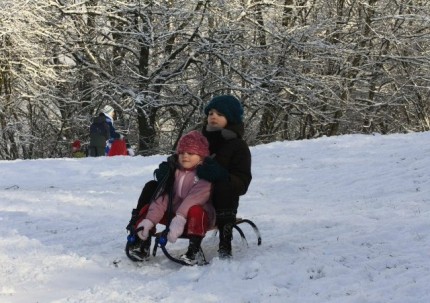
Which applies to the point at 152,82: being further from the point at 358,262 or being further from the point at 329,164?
the point at 358,262

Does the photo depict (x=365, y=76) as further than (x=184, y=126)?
Yes

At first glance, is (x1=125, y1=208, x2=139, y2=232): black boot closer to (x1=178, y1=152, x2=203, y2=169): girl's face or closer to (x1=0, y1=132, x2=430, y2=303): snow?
(x1=0, y1=132, x2=430, y2=303): snow

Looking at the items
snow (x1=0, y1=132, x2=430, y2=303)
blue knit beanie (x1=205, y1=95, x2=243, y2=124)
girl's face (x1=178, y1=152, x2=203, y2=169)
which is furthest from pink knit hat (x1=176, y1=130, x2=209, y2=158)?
snow (x1=0, y1=132, x2=430, y2=303)

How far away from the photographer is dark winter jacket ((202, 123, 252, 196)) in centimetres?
446

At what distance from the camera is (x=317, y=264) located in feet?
13.6

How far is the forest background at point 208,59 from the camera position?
15711mm

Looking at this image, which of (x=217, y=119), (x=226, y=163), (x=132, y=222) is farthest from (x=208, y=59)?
(x=132, y=222)

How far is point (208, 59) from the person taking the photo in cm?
1627

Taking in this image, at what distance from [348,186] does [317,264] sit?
4.29 m

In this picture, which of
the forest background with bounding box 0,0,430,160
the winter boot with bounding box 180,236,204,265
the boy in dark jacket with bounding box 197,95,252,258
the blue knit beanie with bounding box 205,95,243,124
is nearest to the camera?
the winter boot with bounding box 180,236,204,265

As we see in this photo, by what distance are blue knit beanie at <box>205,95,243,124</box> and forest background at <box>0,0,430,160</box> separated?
10.7 meters

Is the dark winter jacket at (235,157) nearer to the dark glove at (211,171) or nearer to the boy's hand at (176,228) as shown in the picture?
the dark glove at (211,171)

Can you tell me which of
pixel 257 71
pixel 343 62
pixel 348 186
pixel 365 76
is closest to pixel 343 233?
pixel 348 186

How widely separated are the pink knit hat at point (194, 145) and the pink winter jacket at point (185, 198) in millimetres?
159
